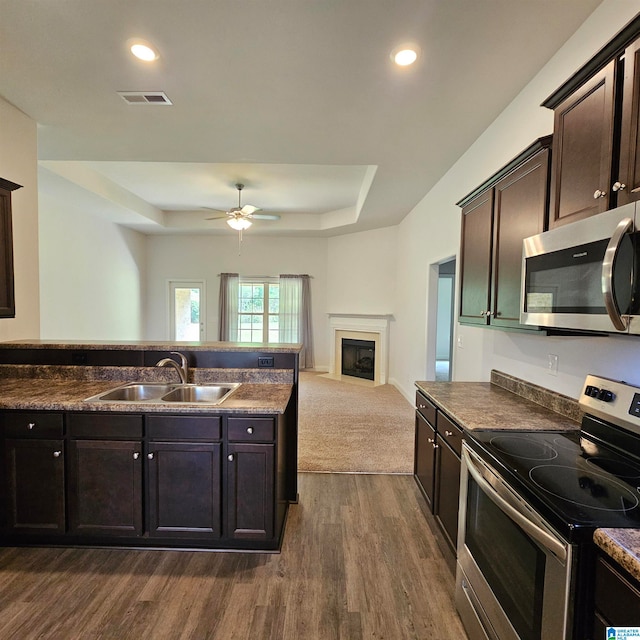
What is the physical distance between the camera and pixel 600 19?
169 cm

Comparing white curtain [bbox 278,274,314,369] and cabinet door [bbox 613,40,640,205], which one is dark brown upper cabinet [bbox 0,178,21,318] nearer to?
cabinet door [bbox 613,40,640,205]

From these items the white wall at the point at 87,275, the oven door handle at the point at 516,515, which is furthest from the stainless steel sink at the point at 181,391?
the white wall at the point at 87,275

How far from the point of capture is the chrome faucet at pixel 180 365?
7.93 ft

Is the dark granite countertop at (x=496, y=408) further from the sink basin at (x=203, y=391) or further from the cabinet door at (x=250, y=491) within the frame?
the sink basin at (x=203, y=391)

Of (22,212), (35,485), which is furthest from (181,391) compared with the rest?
(22,212)

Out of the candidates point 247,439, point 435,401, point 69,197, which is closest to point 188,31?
point 247,439

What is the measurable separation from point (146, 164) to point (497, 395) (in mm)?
4781

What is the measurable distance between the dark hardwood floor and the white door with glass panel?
6063 millimetres

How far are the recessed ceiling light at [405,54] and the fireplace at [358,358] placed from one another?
512cm

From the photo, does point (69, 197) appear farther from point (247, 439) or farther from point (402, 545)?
point (402, 545)

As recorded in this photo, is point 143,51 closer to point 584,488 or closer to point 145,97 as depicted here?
point 145,97

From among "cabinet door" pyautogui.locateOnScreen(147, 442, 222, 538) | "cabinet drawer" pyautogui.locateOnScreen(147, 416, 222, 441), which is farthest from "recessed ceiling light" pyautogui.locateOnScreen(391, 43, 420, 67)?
"cabinet door" pyautogui.locateOnScreen(147, 442, 222, 538)

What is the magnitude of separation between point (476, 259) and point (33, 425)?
118 inches

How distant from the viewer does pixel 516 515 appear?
1.21m
